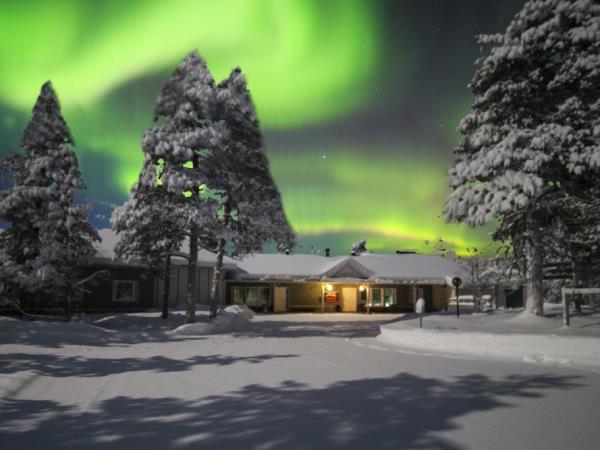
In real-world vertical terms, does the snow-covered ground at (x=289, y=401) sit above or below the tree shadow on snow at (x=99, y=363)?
above

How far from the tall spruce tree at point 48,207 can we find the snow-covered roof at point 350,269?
1611 centimetres

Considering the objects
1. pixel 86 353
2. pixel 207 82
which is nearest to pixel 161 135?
pixel 207 82

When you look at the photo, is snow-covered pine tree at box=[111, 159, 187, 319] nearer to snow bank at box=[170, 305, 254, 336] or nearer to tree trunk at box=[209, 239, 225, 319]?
tree trunk at box=[209, 239, 225, 319]

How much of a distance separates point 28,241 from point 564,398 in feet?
67.8

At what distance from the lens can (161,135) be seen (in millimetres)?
19047

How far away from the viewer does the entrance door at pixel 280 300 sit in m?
37.3

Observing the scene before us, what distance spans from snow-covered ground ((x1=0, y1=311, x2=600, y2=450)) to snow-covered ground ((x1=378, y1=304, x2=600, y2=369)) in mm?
874

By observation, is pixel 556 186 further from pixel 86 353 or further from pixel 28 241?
pixel 28 241

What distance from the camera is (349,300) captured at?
39156mm

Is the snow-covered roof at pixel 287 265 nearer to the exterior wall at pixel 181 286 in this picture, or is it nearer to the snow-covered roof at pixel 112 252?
the snow-covered roof at pixel 112 252

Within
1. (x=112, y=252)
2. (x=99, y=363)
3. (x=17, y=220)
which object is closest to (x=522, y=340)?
(x=99, y=363)

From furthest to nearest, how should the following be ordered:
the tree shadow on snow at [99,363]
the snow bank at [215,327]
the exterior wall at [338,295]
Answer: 1. the exterior wall at [338,295]
2. the snow bank at [215,327]
3. the tree shadow on snow at [99,363]

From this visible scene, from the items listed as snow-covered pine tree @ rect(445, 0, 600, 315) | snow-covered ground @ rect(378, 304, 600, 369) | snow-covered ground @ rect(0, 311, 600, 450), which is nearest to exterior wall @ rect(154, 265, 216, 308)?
snow-covered ground @ rect(0, 311, 600, 450)

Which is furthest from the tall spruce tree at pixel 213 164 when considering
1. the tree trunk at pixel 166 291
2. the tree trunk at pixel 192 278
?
the tree trunk at pixel 166 291
